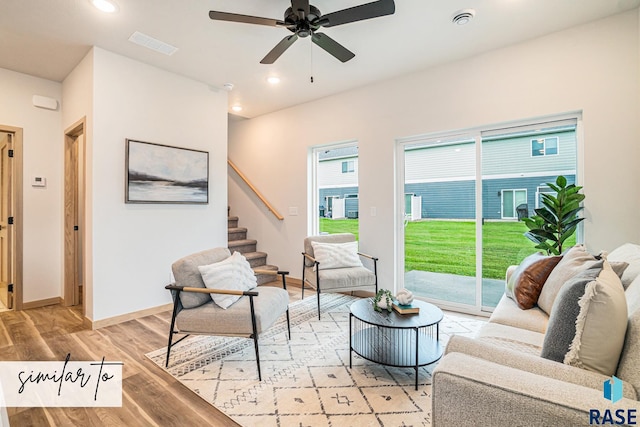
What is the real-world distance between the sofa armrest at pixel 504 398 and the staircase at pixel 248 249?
13.0 feet

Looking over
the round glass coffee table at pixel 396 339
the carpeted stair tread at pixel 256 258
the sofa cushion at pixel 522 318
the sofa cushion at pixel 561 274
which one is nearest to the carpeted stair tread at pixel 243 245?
the carpeted stair tread at pixel 256 258

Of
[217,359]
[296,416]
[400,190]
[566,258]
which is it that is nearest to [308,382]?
[296,416]

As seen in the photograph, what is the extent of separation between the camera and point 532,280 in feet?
7.39

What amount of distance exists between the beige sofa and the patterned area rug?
0.83 meters

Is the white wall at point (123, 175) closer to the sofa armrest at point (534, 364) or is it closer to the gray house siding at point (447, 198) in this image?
the gray house siding at point (447, 198)

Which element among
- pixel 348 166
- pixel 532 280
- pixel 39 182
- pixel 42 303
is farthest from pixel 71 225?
pixel 532 280

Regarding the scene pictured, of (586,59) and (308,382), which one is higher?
(586,59)

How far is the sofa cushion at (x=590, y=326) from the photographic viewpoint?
107 centimetres

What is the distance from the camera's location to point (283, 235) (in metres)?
5.01

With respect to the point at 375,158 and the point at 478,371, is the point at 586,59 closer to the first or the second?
the point at 375,158

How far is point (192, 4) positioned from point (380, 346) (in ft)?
10.3

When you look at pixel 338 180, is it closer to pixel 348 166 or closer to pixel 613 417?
pixel 348 166

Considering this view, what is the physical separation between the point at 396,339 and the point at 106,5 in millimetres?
3631

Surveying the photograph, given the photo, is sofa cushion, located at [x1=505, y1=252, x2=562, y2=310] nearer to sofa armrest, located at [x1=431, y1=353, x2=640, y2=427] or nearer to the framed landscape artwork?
sofa armrest, located at [x1=431, y1=353, x2=640, y2=427]
